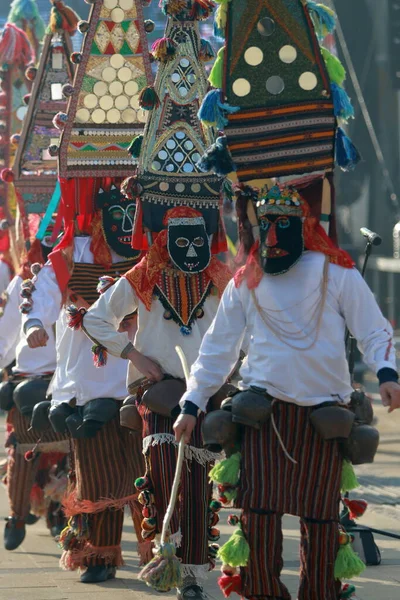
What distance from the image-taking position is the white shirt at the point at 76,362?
302 inches

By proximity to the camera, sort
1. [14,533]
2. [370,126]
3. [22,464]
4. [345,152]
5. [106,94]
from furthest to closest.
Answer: [370,126], [22,464], [14,533], [106,94], [345,152]

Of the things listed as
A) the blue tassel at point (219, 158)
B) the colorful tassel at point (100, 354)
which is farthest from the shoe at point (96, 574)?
the blue tassel at point (219, 158)

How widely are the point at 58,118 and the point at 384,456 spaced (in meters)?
5.63

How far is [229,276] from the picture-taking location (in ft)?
23.1

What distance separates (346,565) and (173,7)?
308 centimetres

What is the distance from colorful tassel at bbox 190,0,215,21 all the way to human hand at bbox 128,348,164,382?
1.74 m

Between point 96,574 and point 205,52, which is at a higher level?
point 205,52

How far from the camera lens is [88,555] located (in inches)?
299

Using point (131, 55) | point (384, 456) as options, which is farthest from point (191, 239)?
point (384, 456)

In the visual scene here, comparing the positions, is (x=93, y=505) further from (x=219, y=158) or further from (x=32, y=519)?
(x=219, y=158)

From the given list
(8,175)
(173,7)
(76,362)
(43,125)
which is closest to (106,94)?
(173,7)

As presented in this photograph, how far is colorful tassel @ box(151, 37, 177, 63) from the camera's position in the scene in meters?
7.24

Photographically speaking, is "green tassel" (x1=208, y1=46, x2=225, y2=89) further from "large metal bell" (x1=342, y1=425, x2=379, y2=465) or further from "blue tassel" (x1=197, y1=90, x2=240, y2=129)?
"large metal bell" (x1=342, y1=425, x2=379, y2=465)

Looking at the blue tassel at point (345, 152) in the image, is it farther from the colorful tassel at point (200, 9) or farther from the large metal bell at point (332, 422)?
the colorful tassel at point (200, 9)
